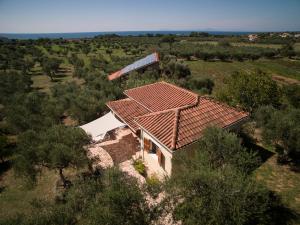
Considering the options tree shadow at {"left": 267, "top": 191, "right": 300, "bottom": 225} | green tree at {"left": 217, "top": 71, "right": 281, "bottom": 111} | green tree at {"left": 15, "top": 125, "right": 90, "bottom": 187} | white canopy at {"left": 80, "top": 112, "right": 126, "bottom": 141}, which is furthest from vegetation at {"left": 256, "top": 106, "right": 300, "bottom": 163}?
green tree at {"left": 15, "top": 125, "right": 90, "bottom": 187}

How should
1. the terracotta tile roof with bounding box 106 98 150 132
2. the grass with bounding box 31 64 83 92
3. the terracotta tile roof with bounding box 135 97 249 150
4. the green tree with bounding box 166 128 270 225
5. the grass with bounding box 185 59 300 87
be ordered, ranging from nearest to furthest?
the green tree with bounding box 166 128 270 225, the terracotta tile roof with bounding box 135 97 249 150, the terracotta tile roof with bounding box 106 98 150 132, the grass with bounding box 31 64 83 92, the grass with bounding box 185 59 300 87

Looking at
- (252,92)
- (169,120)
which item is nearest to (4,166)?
(169,120)

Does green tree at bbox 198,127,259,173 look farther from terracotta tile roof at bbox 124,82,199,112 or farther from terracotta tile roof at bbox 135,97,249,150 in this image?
terracotta tile roof at bbox 124,82,199,112

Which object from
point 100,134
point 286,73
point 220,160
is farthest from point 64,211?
point 286,73

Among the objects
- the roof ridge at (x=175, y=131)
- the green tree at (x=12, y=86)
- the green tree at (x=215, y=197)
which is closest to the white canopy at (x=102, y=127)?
the roof ridge at (x=175, y=131)

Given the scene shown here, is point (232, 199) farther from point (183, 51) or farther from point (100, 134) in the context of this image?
point (183, 51)
